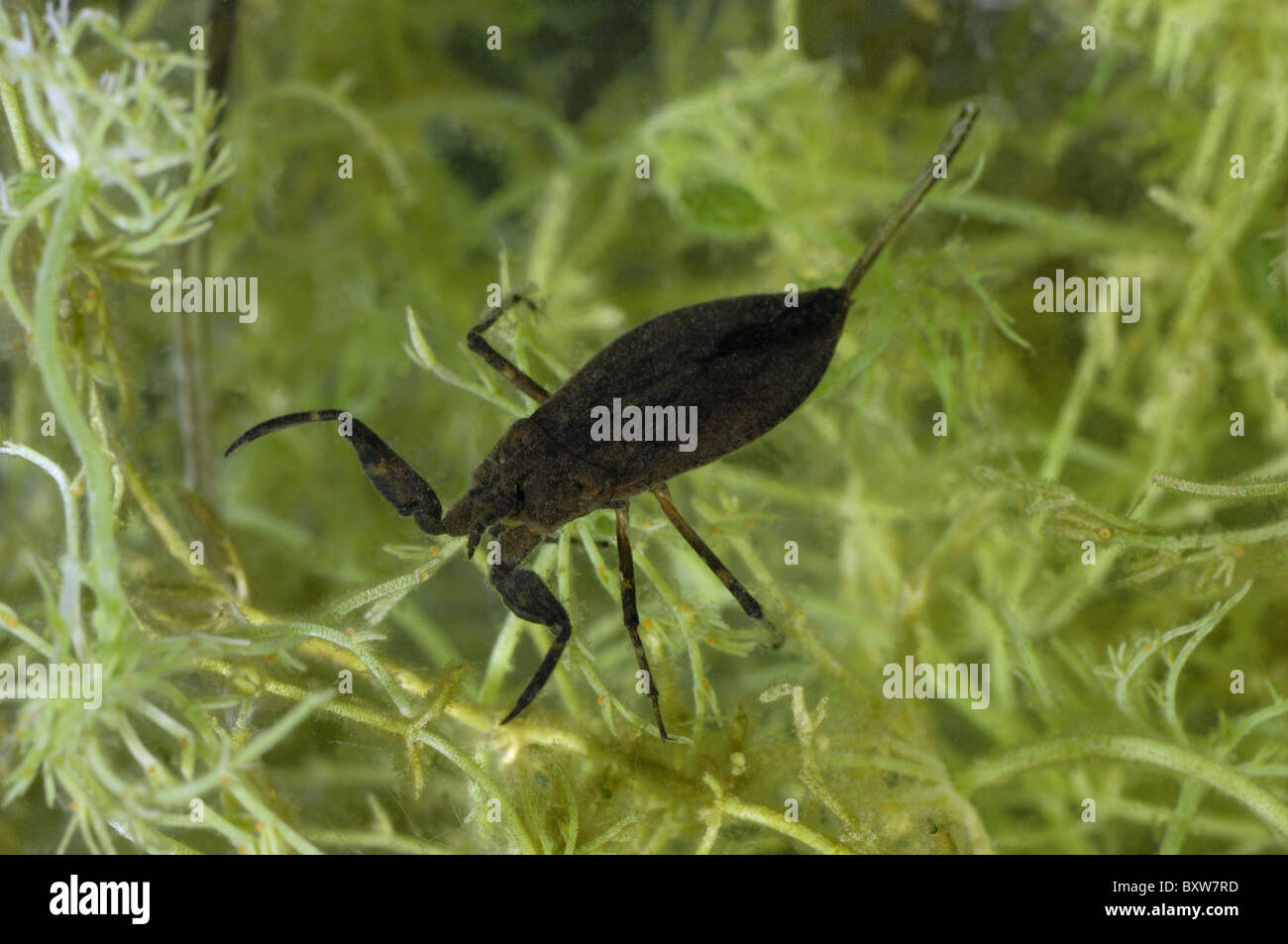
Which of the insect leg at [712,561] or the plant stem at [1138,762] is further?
the insect leg at [712,561]

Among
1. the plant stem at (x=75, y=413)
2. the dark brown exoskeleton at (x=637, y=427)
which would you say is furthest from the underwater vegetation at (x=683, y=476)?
the dark brown exoskeleton at (x=637, y=427)

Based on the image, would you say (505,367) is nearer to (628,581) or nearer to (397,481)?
(397,481)

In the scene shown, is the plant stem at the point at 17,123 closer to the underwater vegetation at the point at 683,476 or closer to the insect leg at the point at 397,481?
the underwater vegetation at the point at 683,476

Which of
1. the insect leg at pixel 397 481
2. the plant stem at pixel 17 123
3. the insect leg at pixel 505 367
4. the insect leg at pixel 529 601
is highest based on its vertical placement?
the plant stem at pixel 17 123

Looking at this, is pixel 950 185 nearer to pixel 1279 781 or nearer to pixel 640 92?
pixel 640 92

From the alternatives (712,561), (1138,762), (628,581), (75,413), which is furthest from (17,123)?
(1138,762)

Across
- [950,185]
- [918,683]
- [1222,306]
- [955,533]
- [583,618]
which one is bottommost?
[918,683]
